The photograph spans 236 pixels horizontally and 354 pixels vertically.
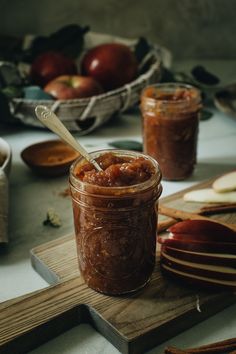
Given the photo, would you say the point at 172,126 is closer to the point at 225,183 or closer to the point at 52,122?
the point at 225,183

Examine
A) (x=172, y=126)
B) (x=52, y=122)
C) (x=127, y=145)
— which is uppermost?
(x=52, y=122)

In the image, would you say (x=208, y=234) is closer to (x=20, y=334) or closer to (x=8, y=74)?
(x=20, y=334)

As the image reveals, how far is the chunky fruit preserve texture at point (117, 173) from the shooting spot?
825 millimetres

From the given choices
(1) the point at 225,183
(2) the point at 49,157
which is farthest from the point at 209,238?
(2) the point at 49,157

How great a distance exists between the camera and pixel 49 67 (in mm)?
1610

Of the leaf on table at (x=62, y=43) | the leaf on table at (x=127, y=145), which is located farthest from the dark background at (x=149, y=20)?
the leaf on table at (x=127, y=145)

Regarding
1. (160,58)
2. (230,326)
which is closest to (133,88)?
(160,58)

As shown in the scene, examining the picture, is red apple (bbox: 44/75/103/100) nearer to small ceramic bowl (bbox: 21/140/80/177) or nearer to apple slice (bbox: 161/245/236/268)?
small ceramic bowl (bbox: 21/140/80/177)

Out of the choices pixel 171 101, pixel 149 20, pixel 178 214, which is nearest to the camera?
pixel 178 214

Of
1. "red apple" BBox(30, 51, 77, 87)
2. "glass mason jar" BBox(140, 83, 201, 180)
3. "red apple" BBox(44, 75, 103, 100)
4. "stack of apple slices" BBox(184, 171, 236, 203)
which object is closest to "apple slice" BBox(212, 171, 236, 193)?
"stack of apple slices" BBox(184, 171, 236, 203)

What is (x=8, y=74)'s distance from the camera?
1.52m

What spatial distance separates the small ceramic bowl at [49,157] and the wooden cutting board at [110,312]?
377mm

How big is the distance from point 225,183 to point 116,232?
0.38m

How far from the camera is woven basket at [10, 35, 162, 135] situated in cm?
140
